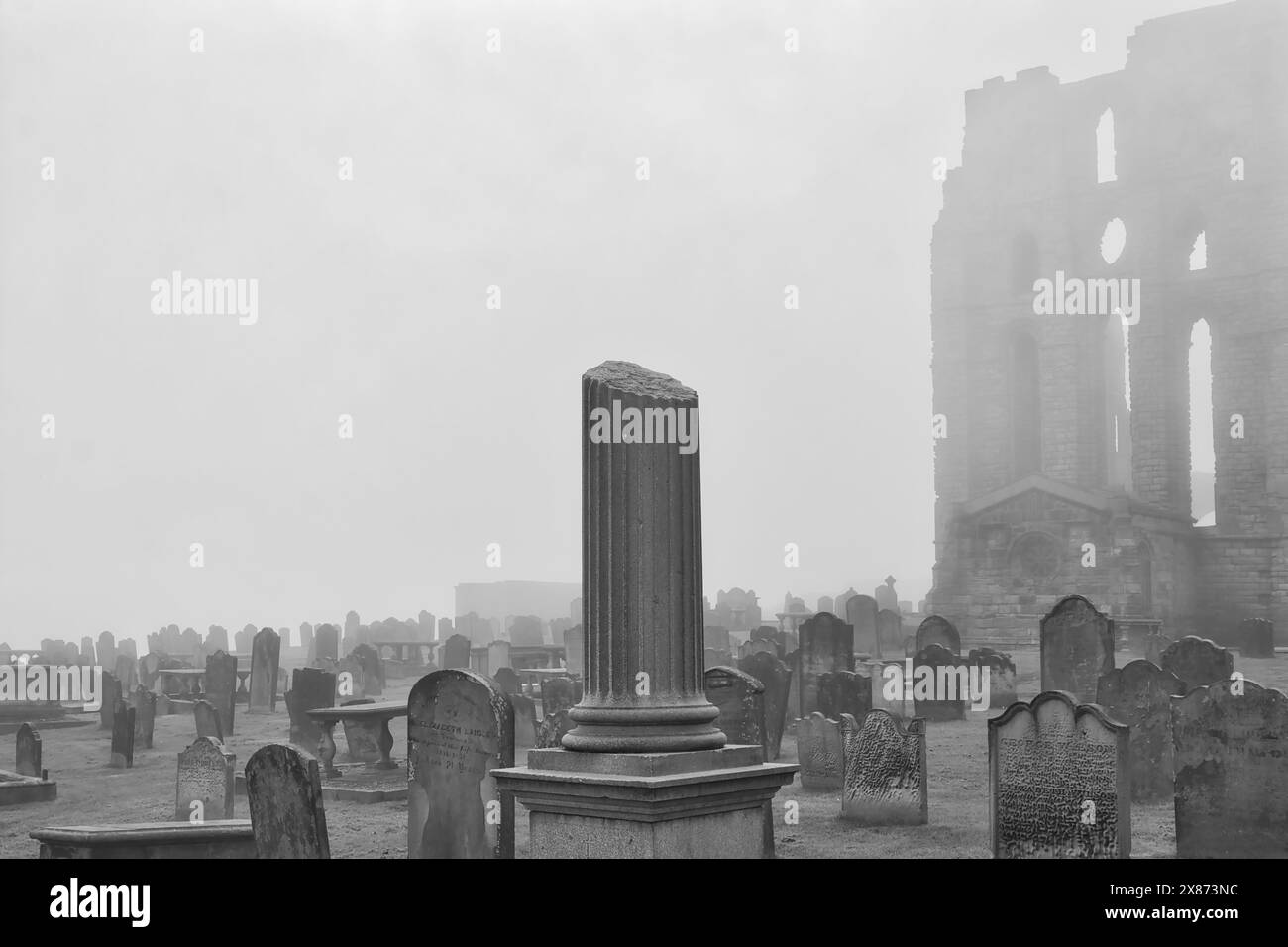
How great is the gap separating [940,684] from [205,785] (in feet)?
35.0

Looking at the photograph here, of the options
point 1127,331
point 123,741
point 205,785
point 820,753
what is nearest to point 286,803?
point 205,785

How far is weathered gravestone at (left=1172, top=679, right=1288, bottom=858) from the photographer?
8656 mm

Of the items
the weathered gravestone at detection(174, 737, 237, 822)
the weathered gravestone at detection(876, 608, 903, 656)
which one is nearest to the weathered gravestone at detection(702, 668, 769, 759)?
the weathered gravestone at detection(174, 737, 237, 822)

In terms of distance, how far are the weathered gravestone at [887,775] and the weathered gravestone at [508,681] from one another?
9.01 metres

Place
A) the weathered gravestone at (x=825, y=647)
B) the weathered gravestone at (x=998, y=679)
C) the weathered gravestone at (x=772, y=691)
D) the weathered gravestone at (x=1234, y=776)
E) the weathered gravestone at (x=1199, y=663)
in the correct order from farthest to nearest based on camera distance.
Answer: the weathered gravestone at (x=998, y=679), the weathered gravestone at (x=825, y=647), the weathered gravestone at (x=1199, y=663), the weathered gravestone at (x=772, y=691), the weathered gravestone at (x=1234, y=776)

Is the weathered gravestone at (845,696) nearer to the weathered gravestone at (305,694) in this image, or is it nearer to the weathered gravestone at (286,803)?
the weathered gravestone at (305,694)

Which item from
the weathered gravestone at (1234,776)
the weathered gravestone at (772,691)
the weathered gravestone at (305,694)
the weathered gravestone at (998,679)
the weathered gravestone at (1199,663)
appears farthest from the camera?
the weathered gravestone at (998,679)

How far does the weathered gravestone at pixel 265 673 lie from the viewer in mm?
22328

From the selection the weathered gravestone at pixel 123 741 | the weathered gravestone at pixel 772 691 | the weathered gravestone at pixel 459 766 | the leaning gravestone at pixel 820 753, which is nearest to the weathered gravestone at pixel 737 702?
the leaning gravestone at pixel 820 753

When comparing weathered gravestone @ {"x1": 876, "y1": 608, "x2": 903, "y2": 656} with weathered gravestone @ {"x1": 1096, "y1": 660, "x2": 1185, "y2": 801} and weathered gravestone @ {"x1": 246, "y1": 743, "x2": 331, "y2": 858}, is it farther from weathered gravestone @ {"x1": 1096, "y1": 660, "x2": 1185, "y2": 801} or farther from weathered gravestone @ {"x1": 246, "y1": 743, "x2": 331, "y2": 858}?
weathered gravestone @ {"x1": 246, "y1": 743, "x2": 331, "y2": 858}

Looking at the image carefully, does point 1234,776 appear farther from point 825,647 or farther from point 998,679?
point 998,679

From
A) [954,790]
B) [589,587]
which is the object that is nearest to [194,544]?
[954,790]

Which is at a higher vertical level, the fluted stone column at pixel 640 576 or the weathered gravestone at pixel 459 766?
the fluted stone column at pixel 640 576

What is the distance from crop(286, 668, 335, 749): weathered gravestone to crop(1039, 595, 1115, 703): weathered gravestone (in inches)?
369
